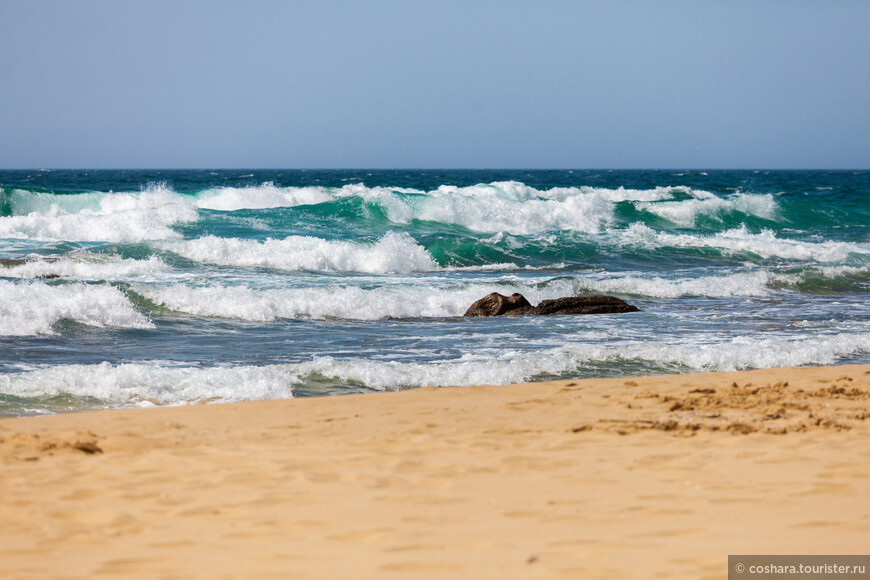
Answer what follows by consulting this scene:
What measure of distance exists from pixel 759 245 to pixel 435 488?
66.8 ft

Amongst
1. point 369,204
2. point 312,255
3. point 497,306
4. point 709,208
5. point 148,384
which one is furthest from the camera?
point 709,208

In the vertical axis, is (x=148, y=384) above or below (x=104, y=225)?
A: below

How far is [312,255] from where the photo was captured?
723 inches

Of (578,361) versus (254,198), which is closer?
(578,361)

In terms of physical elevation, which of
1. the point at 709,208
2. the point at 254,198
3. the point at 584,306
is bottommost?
the point at 584,306

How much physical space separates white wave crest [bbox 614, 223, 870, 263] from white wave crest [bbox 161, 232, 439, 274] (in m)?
7.10

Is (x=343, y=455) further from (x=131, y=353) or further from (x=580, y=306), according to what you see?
(x=580, y=306)

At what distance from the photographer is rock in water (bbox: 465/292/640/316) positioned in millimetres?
12203

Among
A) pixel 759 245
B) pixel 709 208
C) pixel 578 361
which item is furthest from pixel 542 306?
pixel 709 208

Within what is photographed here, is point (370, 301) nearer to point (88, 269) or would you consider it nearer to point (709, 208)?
point (88, 269)

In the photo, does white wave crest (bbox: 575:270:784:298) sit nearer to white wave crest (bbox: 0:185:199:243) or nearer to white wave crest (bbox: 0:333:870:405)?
white wave crest (bbox: 0:333:870:405)

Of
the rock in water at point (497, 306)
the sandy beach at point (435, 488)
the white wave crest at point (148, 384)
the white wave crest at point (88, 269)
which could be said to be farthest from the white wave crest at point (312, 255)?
the sandy beach at point (435, 488)

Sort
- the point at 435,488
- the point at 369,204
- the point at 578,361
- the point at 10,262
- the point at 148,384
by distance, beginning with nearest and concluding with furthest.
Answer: the point at 435,488 → the point at 148,384 → the point at 578,361 → the point at 10,262 → the point at 369,204

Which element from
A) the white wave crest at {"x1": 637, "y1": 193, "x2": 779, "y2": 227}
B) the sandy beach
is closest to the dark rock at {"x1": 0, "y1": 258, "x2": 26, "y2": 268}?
the sandy beach
